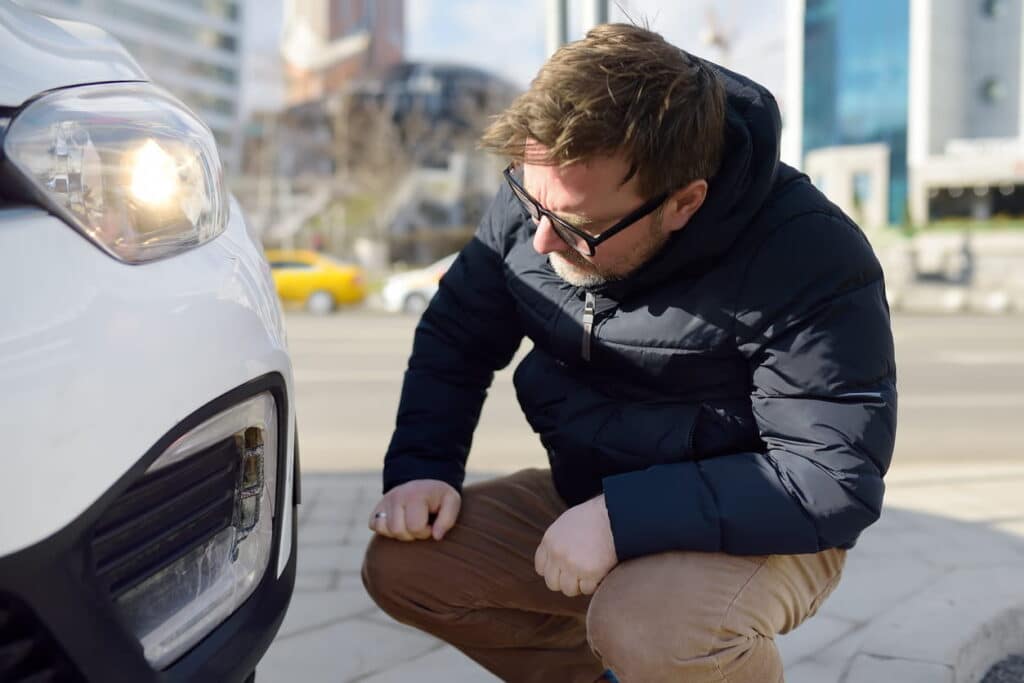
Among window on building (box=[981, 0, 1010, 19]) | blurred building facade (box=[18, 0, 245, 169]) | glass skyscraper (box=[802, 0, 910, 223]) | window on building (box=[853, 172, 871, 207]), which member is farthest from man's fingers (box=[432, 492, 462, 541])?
blurred building facade (box=[18, 0, 245, 169])

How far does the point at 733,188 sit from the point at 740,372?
31 cm

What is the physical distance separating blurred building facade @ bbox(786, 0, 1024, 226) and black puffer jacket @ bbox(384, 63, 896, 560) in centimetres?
4034

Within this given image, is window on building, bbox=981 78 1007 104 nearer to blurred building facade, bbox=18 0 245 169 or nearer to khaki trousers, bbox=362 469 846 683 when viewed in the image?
khaki trousers, bbox=362 469 846 683

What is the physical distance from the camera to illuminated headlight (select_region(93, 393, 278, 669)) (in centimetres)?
116

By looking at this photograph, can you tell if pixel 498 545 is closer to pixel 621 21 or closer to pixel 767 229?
pixel 767 229

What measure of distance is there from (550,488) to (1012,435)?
15.2 feet

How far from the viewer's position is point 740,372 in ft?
5.53

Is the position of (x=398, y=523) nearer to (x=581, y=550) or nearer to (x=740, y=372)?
(x=581, y=550)

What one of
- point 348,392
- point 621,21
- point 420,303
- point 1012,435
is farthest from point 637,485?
point 420,303

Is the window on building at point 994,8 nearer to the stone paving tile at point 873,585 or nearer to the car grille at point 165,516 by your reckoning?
the stone paving tile at point 873,585

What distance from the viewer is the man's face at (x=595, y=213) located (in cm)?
156

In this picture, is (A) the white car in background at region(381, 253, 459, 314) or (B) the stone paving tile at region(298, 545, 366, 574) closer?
(B) the stone paving tile at region(298, 545, 366, 574)

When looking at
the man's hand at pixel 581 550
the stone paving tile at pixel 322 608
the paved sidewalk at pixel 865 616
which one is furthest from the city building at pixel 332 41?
the man's hand at pixel 581 550

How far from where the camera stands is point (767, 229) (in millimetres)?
1616
